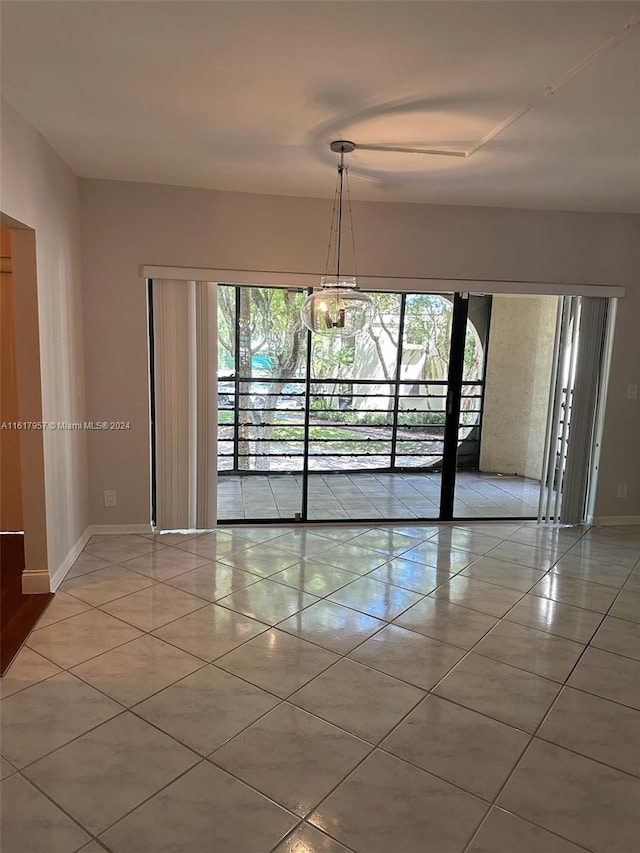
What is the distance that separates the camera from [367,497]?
5.51m

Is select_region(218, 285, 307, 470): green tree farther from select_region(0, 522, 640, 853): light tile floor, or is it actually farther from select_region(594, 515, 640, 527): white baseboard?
select_region(594, 515, 640, 527): white baseboard

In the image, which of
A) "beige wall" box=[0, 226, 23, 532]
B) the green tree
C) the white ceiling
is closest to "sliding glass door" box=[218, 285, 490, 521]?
the green tree

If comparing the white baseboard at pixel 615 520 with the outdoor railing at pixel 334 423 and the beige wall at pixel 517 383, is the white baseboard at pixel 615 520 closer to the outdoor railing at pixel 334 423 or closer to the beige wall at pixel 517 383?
the beige wall at pixel 517 383

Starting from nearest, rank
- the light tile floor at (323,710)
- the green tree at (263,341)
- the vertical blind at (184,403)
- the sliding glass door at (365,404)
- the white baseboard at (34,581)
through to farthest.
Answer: the light tile floor at (323,710) → the white baseboard at (34,581) → the vertical blind at (184,403) → the sliding glass door at (365,404) → the green tree at (263,341)

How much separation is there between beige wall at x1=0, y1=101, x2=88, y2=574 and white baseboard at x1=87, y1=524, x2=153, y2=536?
0.13 m

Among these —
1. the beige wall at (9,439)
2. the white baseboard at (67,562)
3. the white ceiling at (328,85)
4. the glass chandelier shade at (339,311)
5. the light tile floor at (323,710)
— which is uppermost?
the white ceiling at (328,85)

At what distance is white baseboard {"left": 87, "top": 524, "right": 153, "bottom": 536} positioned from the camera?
4336mm

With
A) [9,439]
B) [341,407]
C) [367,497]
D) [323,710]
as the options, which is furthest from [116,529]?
[323,710]

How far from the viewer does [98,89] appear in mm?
2447

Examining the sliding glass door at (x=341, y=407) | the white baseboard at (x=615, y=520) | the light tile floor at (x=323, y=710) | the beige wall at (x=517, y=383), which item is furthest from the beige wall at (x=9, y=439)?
the white baseboard at (x=615, y=520)

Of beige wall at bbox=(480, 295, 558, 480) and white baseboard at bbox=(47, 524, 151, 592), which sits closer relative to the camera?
white baseboard at bbox=(47, 524, 151, 592)

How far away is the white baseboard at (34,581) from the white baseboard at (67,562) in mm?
42

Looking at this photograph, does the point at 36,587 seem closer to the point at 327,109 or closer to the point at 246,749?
the point at 246,749

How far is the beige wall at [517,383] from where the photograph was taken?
585 centimetres
